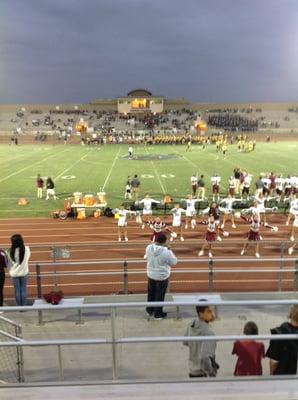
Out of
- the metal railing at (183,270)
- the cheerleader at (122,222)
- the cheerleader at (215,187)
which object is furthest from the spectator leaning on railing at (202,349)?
the cheerleader at (215,187)

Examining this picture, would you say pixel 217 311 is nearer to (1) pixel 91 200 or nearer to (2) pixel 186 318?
(2) pixel 186 318

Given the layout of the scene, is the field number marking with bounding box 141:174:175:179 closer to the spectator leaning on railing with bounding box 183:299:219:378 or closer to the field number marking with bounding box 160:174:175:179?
the field number marking with bounding box 160:174:175:179

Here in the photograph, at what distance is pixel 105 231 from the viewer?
624 inches

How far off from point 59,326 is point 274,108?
87.4 m

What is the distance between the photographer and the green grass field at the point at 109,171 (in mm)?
22312

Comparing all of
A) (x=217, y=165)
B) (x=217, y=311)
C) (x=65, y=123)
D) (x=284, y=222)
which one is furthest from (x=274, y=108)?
(x=217, y=311)

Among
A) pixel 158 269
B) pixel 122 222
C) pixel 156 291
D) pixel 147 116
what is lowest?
pixel 122 222

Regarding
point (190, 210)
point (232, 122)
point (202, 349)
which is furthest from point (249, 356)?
point (232, 122)

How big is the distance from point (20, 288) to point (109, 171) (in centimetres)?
2425

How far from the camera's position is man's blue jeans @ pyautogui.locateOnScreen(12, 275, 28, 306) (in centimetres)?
743

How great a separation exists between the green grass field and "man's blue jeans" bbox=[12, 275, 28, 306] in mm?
11247

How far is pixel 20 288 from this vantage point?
7.48 m

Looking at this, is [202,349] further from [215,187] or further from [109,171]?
[109,171]

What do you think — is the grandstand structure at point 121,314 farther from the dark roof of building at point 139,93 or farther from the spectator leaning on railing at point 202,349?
the dark roof of building at point 139,93
